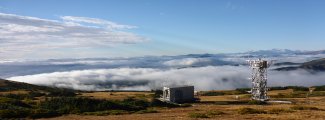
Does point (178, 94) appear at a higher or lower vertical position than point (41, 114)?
higher

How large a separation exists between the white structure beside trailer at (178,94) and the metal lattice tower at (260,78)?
12978 mm

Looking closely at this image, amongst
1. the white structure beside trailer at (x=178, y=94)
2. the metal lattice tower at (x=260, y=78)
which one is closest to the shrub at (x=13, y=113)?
the white structure beside trailer at (x=178, y=94)

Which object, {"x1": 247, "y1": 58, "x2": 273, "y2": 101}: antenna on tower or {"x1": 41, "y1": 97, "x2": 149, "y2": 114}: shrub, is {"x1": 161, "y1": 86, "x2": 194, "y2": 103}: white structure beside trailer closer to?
{"x1": 247, "y1": 58, "x2": 273, "y2": 101}: antenna on tower

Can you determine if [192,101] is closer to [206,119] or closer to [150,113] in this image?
[150,113]

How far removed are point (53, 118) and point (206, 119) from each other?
50.5ft

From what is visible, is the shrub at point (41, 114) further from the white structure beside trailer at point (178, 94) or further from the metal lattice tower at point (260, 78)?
the metal lattice tower at point (260, 78)

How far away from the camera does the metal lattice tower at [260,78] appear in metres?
77.6

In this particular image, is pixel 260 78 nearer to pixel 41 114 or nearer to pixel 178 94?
pixel 178 94

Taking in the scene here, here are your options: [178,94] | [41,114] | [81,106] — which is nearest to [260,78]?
[178,94]

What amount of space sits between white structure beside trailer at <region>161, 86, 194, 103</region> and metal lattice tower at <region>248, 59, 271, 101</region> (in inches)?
511

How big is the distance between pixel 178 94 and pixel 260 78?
16829 millimetres

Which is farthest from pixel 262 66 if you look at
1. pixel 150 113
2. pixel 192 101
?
pixel 150 113

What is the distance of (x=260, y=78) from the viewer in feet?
257

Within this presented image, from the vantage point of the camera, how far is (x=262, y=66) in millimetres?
77188
